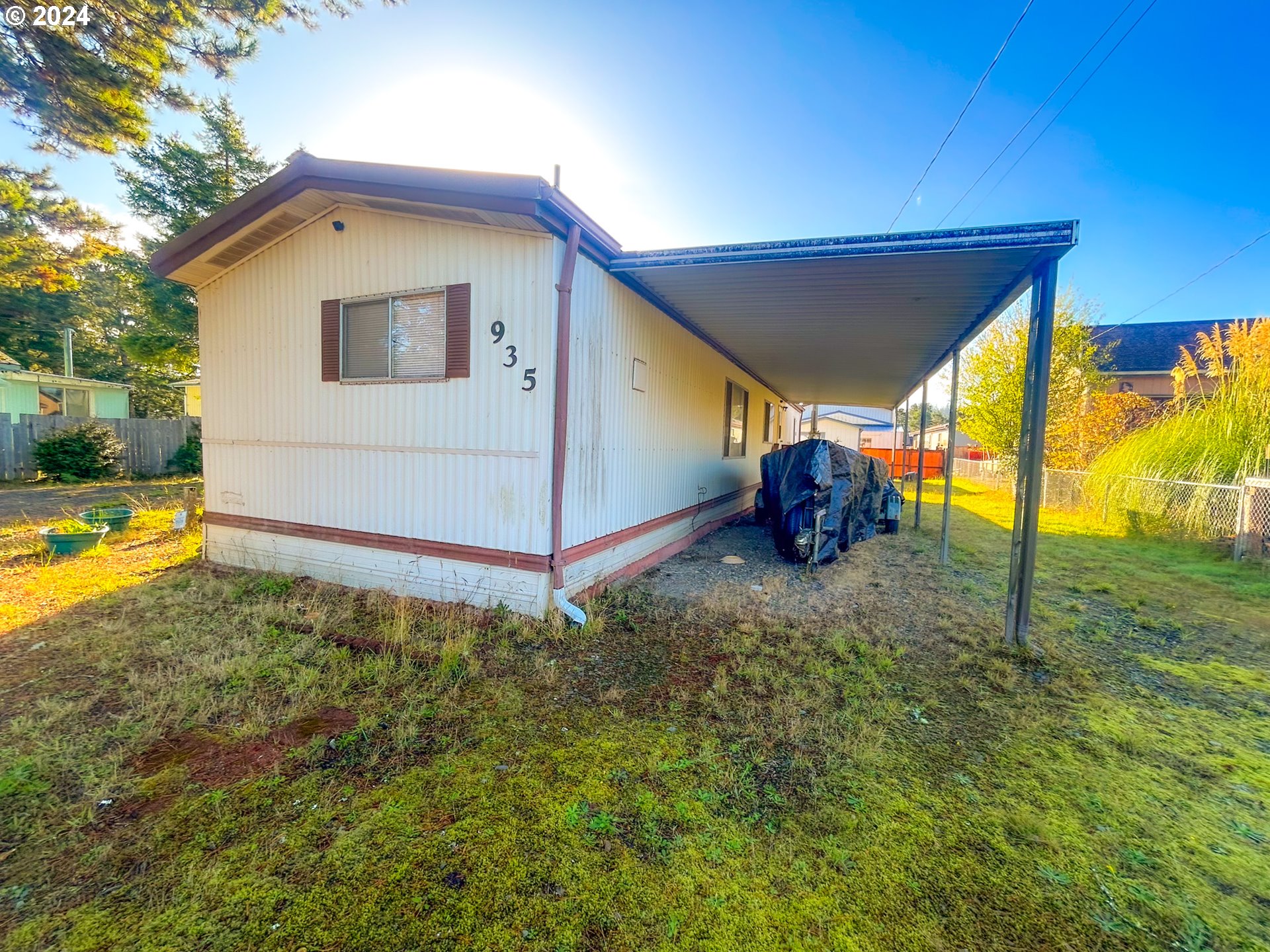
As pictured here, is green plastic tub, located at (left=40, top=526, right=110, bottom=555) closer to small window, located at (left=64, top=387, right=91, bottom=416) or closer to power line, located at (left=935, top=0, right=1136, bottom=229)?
power line, located at (left=935, top=0, right=1136, bottom=229)

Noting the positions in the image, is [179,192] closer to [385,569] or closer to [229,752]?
[385,569]

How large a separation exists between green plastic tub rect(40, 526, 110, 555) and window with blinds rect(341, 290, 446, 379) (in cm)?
409

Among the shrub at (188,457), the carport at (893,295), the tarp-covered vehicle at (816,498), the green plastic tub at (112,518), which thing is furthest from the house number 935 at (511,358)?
the shrub at (188,457)

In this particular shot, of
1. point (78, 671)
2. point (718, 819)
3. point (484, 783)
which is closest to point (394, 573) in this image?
point (78, 671)

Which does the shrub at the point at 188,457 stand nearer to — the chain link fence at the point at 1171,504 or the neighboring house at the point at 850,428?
the chain link fence at the point at 1171,504

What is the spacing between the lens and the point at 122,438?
13.4m

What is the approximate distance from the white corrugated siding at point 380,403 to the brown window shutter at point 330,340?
0.32 feet

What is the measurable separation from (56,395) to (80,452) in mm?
7103

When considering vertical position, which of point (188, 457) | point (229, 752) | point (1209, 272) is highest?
point (1209, 272)

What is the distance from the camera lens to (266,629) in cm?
374

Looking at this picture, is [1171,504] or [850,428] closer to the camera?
[1171,504]

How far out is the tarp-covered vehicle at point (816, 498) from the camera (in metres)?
6.04

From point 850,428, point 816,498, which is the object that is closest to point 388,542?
point 816,498

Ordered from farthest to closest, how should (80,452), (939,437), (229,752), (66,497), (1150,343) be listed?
(939,437) < (1150,343) < (80,452) < (66,497) < (229,752)
